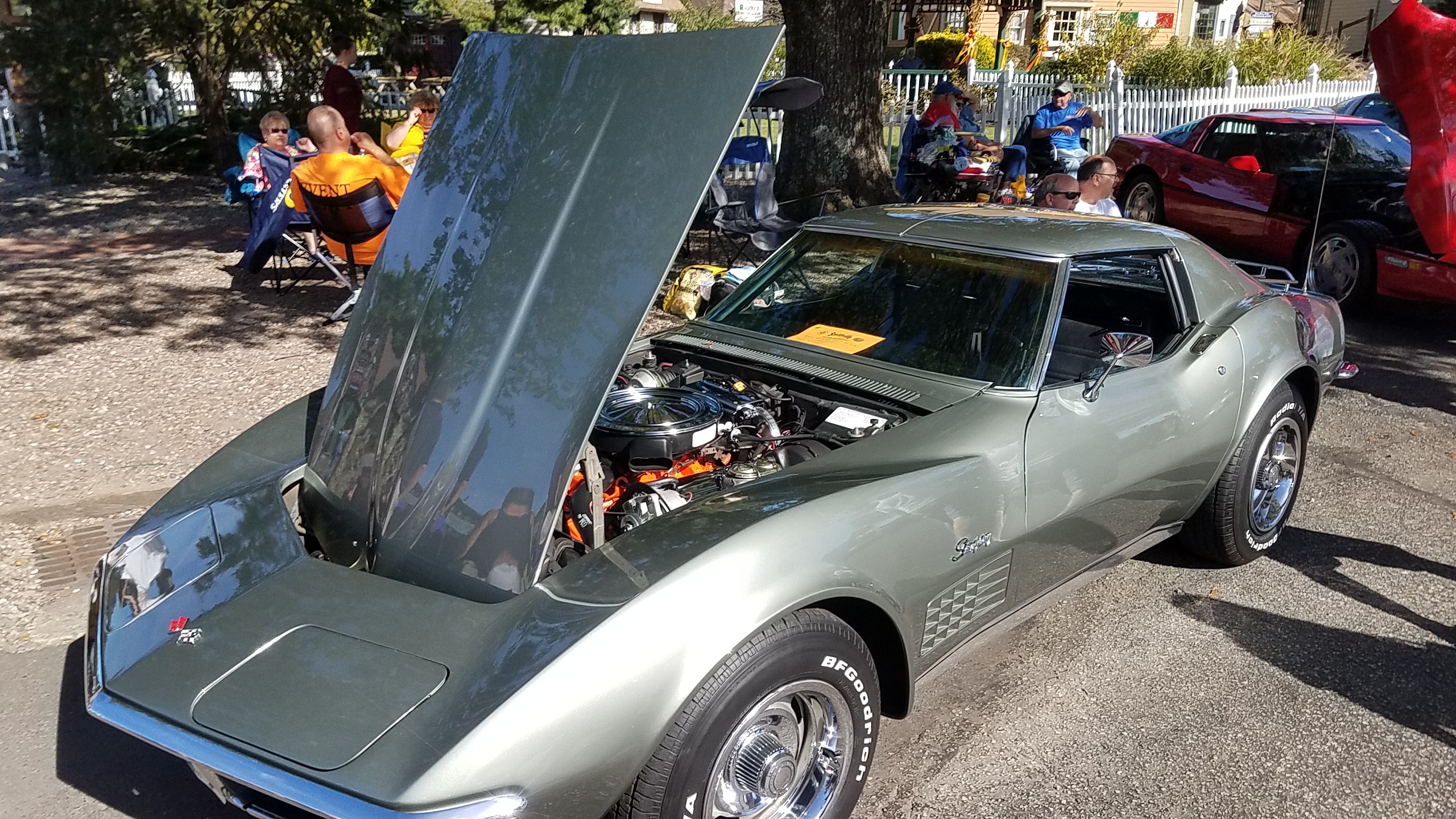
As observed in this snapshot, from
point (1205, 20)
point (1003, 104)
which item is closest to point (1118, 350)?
point (1003, 104)

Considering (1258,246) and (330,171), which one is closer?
(330,171)

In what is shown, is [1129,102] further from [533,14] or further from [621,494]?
[533,14]

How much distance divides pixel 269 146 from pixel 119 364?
306 centimetres

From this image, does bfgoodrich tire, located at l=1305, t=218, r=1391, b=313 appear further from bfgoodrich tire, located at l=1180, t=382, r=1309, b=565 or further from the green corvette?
the green corvette

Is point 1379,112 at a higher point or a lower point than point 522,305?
lower

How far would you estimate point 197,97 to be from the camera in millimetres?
15539

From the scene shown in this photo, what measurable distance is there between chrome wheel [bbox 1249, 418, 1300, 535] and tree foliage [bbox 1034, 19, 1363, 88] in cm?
1359

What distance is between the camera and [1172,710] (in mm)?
3426

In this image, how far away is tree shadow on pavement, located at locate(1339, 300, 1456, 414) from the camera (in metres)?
6.77

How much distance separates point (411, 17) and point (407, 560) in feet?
53.1

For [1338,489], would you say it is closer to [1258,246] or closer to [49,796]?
[1258,246]

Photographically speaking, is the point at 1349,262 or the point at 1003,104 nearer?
the point at 1349,262

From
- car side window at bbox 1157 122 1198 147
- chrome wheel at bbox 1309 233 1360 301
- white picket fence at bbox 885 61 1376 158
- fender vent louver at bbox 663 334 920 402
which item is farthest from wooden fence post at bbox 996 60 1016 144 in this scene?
fender vent louver at bbox 663 334 920 402

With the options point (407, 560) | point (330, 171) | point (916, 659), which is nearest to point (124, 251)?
point (330, 171)
